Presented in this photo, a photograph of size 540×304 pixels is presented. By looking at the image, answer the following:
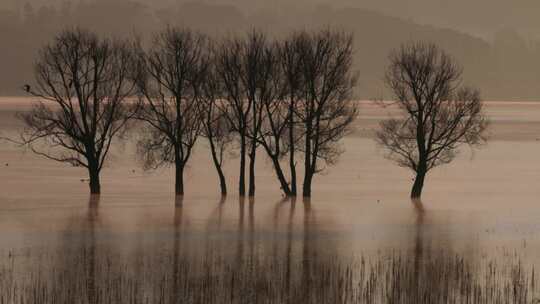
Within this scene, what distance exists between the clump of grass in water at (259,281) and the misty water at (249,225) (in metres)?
0.18

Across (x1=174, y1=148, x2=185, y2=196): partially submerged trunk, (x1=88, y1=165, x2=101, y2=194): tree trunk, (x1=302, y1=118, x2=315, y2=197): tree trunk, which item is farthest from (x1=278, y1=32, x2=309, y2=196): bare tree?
(x1=88, y1=165, x2=101, y2=194): tree trunk

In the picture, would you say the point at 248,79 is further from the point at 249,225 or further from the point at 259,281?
the point at 259,281

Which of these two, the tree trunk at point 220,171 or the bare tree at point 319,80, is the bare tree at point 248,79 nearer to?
the tree trunk at point 220,171

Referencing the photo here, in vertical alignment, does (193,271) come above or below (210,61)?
below

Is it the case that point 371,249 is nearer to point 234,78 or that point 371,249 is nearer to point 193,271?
point 193,271

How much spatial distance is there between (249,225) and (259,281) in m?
18.8

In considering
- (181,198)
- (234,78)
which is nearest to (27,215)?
(181,198)

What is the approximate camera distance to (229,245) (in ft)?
130

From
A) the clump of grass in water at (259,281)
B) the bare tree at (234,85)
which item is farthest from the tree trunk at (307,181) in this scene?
the clump of grass in water at (259,281)

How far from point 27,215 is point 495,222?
22.1m

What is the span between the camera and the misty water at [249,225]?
3478 cm

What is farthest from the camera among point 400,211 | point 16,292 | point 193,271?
point 400,211

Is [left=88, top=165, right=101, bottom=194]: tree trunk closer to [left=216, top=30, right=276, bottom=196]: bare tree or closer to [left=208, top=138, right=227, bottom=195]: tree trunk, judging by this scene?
[left=208, top=138, right=227, bottom=195]: tree trunk

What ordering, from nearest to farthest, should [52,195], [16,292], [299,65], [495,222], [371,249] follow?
[16,292] < [371,249] < [495,222] < [299,65] < [52,195]
